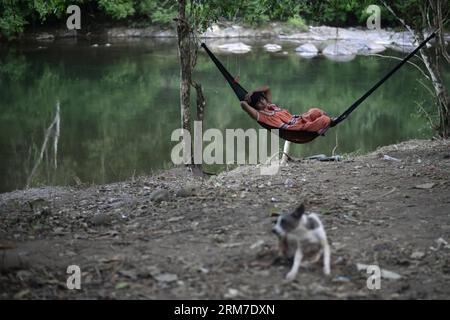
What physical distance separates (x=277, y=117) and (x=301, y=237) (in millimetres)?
2928

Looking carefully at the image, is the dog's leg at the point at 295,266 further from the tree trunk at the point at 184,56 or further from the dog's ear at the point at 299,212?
the tree trunk at the point at 184,56

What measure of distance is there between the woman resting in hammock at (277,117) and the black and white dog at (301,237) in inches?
107

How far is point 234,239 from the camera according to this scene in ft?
12.1

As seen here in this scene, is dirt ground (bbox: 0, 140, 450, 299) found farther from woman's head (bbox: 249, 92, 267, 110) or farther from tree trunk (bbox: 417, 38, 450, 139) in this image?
tree trunk (bbox: 417, 38, 450, 139)

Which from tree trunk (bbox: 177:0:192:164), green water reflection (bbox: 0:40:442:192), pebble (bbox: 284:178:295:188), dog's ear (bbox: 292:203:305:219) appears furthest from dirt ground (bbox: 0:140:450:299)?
green water reflection (bbox: 0:40:442:192)

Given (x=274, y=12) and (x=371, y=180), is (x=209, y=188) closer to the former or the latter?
(x=371, y=180)

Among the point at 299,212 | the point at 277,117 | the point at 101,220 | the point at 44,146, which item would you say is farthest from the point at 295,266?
the point at 44,146

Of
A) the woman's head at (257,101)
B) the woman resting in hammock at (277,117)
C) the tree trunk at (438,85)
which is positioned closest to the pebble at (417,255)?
the woman resting in hammock at (277,117)

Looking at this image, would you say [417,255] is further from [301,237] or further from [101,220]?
[101,220]

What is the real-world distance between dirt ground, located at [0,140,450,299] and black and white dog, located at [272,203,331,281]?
0.24ft

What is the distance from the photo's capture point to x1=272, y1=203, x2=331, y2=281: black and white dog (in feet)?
9.98

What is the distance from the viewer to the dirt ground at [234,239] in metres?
3.07

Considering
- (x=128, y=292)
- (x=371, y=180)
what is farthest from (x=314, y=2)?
(x=128, y=292)

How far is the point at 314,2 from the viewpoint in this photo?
6.96 metres
